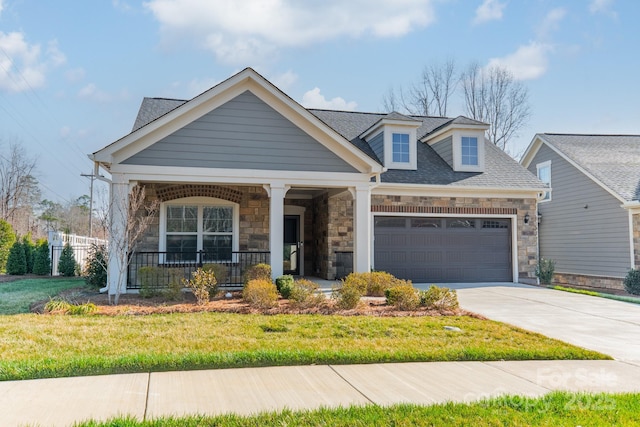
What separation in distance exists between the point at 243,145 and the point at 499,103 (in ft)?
74.9

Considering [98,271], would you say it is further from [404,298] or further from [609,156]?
[609,156]

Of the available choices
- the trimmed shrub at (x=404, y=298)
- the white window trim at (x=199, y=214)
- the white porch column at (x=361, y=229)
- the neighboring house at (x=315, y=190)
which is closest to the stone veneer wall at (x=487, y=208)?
the neighboring house at (x=315, y=190)

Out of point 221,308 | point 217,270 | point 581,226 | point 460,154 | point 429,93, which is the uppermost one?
point 429,93

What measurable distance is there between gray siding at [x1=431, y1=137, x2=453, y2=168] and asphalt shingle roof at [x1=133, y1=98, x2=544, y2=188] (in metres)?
0.16

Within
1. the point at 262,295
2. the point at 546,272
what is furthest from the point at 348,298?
the point at 546,272

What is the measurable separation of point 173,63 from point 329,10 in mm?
7618

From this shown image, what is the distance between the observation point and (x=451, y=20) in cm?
1164

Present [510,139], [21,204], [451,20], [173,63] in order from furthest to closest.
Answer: [21,204] < [510,139] < [173,63] < [451,20]

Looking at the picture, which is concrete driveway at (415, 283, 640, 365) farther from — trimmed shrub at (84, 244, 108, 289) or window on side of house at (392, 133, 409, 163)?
trimmed shrub at (84, 244, 108, 289)

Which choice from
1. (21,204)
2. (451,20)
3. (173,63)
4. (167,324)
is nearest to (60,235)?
(173,63)

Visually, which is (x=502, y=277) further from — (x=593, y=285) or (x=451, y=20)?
(x=451, y=20)

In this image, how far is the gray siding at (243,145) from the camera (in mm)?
10742

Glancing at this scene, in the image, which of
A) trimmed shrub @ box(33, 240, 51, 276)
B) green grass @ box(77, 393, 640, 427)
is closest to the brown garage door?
green grass @ box(77, 393, 640, 427)

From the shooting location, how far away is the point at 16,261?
55.2ft
